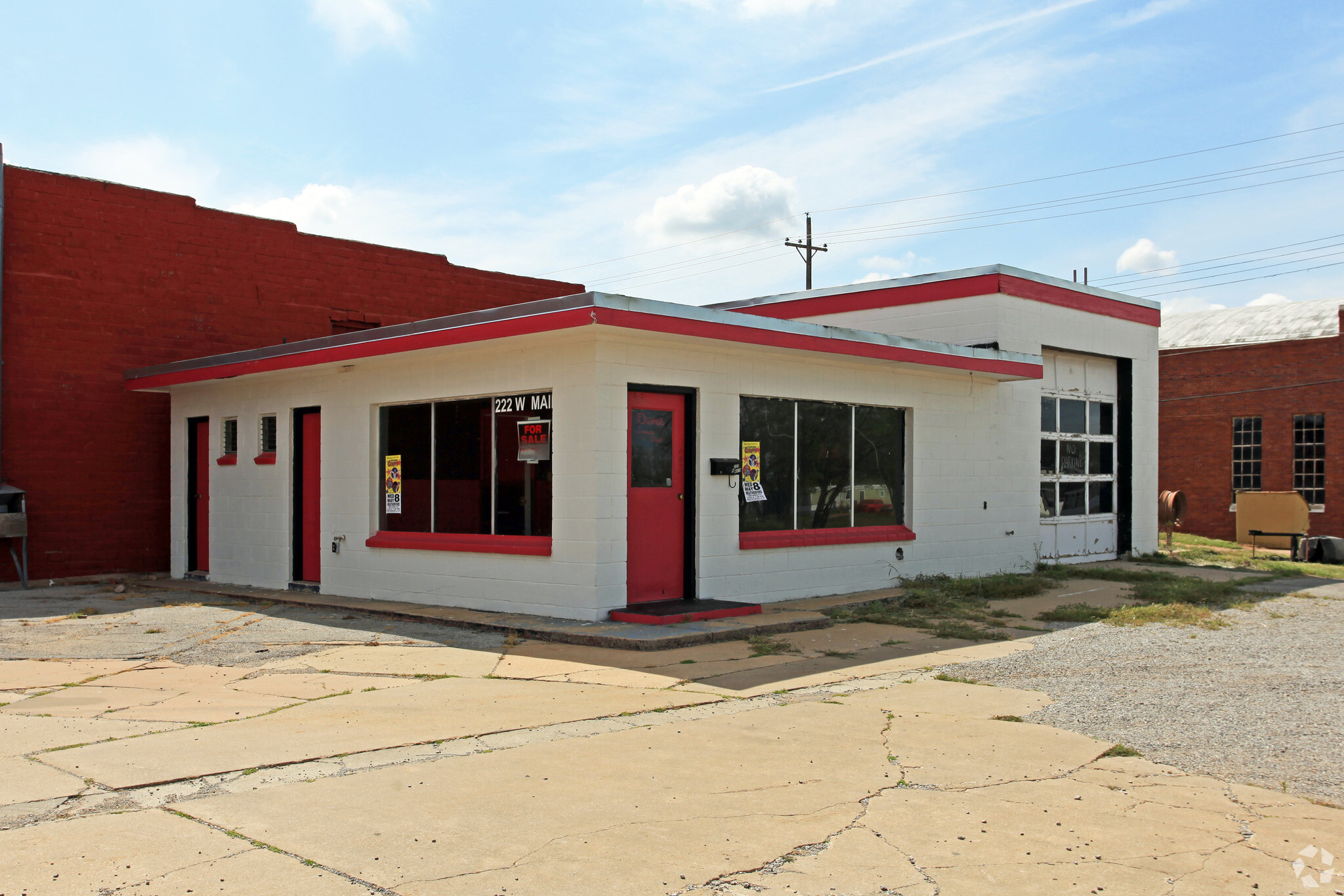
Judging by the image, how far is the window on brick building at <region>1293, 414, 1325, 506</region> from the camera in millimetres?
26969

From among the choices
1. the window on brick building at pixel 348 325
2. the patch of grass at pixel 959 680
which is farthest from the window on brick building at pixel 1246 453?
the patch of grass at pixel 959 680

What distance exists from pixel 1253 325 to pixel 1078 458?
62.0ft

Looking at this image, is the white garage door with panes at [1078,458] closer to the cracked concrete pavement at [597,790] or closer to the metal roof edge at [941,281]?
the metal roof edge at [941,281]

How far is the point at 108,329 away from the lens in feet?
53.2

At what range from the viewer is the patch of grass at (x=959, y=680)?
793cm

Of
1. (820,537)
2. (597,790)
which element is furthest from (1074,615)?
(597,790)

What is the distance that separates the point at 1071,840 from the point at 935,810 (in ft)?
2.06

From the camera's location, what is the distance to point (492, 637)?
32.9 feet

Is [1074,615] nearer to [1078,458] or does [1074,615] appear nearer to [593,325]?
[593,325]

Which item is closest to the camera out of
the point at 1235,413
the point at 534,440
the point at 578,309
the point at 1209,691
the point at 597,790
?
the point at 597,790

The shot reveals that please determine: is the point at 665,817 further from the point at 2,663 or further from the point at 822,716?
the point at 2,663

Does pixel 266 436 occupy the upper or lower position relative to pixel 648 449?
upper

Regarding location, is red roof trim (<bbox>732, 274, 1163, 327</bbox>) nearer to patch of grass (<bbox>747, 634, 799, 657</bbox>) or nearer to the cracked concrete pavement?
patch of grass (<bbox>747, 634, 799, 657</bbox>)

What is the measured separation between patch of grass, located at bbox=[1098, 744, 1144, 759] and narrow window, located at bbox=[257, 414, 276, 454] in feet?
38.9
